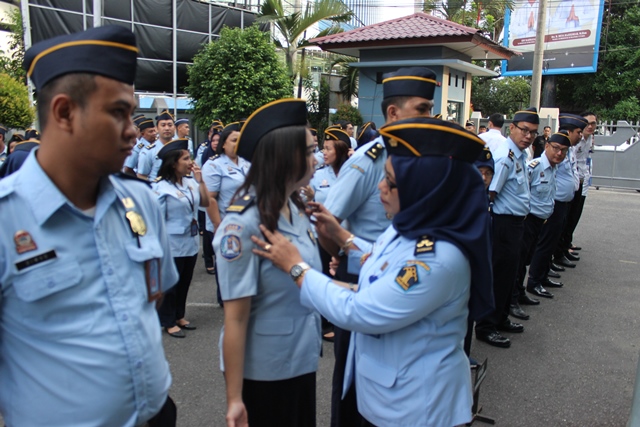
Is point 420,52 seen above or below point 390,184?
above

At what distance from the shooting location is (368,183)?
9.75 feet

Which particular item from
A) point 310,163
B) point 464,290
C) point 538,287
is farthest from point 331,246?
point 538,287

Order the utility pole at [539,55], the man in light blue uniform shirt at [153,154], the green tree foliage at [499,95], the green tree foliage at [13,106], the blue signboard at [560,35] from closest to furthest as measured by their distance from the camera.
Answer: the man in light blue uniform shirt at [153,154], the green tree foliage at [13,106], the utility pole at [539,55], the blue signboard at [560,35], the green tree foliage at [499,95]

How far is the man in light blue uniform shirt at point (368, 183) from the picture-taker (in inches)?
115

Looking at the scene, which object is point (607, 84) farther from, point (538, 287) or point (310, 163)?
point (310, 163)

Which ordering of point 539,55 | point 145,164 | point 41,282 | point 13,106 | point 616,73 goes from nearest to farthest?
point 41,282 → point 145,164 → point 13,106 → point 539,55 → point 616,73

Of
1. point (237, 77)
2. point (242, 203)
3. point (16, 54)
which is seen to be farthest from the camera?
point (16, 54)

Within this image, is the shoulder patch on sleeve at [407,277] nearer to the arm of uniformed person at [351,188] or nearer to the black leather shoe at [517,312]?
the arm of uniformed person at [351,188]

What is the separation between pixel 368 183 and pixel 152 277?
5.45 ft

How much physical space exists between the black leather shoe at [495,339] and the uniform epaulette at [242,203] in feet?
11.4

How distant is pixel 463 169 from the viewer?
69.8 inches

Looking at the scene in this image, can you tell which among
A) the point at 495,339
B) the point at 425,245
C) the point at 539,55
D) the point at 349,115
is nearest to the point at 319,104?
the point at 349,115

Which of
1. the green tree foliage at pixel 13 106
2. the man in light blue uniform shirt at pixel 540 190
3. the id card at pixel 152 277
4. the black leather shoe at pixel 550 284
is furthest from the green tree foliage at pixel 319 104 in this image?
the id card at pixel 152 277

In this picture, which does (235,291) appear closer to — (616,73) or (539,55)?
(539,55)
